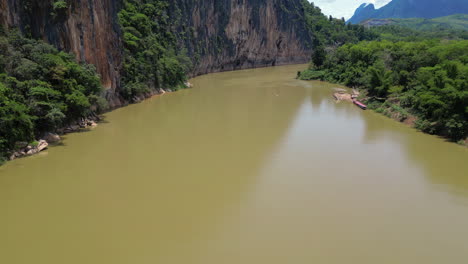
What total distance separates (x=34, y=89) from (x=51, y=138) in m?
2.06

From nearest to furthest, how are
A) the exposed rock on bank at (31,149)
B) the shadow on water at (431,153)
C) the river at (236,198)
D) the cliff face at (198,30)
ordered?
the river at (236,198)
the shadow on water at (431,153)
the exposed rock on bank at (31,149)
the cliff face at (198,30)

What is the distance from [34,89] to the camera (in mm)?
12523

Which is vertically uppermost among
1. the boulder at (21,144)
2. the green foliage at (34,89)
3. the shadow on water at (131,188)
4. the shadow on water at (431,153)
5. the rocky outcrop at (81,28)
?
the rocky outcrop at (81,28)

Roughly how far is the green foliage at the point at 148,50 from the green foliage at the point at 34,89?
694 centimetres

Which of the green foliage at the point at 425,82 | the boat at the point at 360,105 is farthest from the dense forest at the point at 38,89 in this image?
the green foliage at the point at 425,82

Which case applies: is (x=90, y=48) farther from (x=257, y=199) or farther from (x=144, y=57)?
(x=257, y=199)

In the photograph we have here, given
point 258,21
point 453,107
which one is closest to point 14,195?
point 453,107

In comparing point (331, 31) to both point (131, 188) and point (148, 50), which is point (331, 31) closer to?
point (148, 50)

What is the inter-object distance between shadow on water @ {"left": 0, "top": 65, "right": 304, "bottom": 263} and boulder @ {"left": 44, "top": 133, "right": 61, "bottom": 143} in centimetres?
48

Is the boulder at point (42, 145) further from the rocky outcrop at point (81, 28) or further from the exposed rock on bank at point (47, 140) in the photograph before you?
the rocky outcrop at point (81, 28)

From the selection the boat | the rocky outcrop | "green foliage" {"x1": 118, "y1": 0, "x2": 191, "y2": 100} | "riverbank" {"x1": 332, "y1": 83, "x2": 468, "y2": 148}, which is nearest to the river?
"riverbank" {"x1": 332, "y1": 83, "x2": 468, "y2": 148}

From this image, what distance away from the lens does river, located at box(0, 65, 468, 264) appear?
7.02 metres

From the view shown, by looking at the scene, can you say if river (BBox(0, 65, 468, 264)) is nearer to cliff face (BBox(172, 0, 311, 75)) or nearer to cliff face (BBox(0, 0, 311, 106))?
cliff face (BBox(0, 0, 311, 106))

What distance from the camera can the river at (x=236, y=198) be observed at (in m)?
7.02
